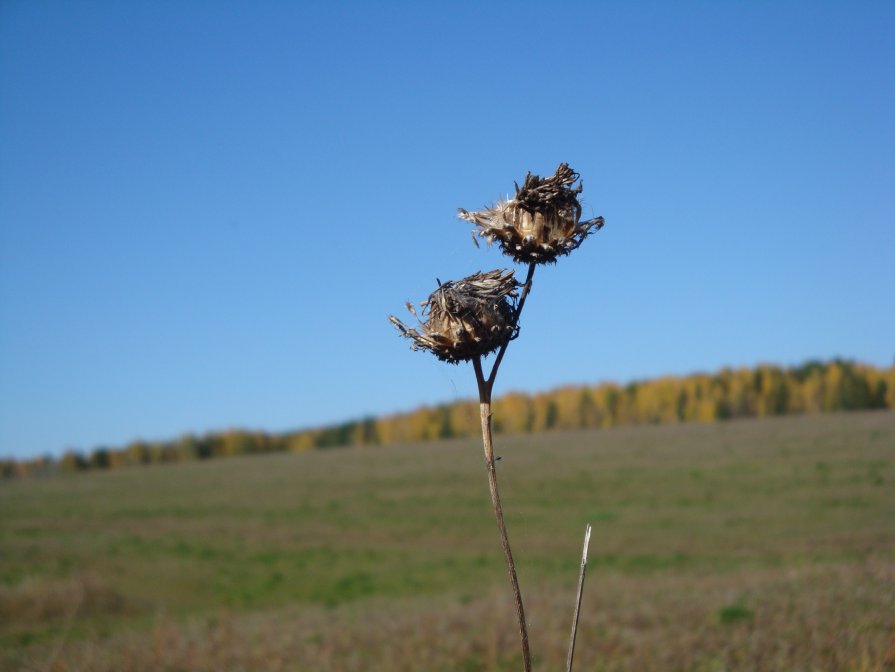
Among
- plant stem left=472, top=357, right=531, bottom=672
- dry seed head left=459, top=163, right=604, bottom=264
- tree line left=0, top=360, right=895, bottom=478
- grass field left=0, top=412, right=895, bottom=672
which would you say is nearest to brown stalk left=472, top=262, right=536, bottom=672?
plant stem left=472, top=357, right=531, bottom=672

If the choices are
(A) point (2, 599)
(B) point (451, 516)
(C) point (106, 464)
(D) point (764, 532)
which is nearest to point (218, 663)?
(A) point (2, 599)

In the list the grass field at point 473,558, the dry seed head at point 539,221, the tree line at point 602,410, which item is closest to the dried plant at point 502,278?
the dry seed head at point 539,221

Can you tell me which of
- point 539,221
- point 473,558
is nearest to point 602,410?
point 473,558

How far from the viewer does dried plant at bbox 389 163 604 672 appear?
1486 millimetres

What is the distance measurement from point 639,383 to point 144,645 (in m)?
76.1

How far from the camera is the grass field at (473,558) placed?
8.76 metres

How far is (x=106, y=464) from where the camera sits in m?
116

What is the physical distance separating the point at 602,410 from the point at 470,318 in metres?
86.1

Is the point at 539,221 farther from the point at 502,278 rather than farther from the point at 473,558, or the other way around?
the point at 473,558

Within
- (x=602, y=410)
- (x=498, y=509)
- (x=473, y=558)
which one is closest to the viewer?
(x=498, y=509)

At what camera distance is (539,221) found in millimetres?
1562

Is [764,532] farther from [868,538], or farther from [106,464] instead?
[106,464]

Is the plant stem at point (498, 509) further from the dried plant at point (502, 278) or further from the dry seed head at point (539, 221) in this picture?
the dry seed head at point (539, 221)

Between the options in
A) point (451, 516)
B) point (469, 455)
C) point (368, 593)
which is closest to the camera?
point (368, 593)
